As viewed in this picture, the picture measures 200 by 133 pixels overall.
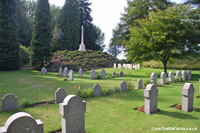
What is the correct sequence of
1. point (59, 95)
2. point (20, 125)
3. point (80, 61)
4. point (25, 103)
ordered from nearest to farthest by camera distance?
point (20, 125) → point (25, 103) → point (59, 95) → point (80, 61)

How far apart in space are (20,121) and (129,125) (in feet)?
11.3

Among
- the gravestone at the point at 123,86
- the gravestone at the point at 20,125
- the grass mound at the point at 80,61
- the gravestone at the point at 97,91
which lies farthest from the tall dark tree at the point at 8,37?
the gravestone at the point at 20,125

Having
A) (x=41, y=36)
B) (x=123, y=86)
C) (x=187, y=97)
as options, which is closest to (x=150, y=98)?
(x=187, y=97)

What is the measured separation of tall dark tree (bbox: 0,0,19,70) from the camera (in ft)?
92.4

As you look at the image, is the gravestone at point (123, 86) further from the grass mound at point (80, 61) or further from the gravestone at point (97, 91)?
the grass mound at point (80, 61)

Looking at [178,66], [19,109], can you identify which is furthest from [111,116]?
[178,66]

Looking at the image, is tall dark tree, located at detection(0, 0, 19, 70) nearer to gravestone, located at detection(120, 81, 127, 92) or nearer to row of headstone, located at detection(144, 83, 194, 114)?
gravestone, located at detection(120, 81, 127, 92)

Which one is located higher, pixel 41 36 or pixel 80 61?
pixel 41 36

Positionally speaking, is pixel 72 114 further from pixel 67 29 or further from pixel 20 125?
pixel 67 29

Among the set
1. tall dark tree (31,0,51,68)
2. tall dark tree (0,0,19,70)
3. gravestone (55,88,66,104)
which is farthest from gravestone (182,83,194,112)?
tall dark tree (0,0,19,70)

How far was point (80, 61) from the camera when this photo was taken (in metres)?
33.4

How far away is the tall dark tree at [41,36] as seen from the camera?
3011 centimetres

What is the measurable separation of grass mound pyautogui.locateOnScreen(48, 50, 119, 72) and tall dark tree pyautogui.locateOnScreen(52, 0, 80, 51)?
683cm

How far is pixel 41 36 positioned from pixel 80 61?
864cm
